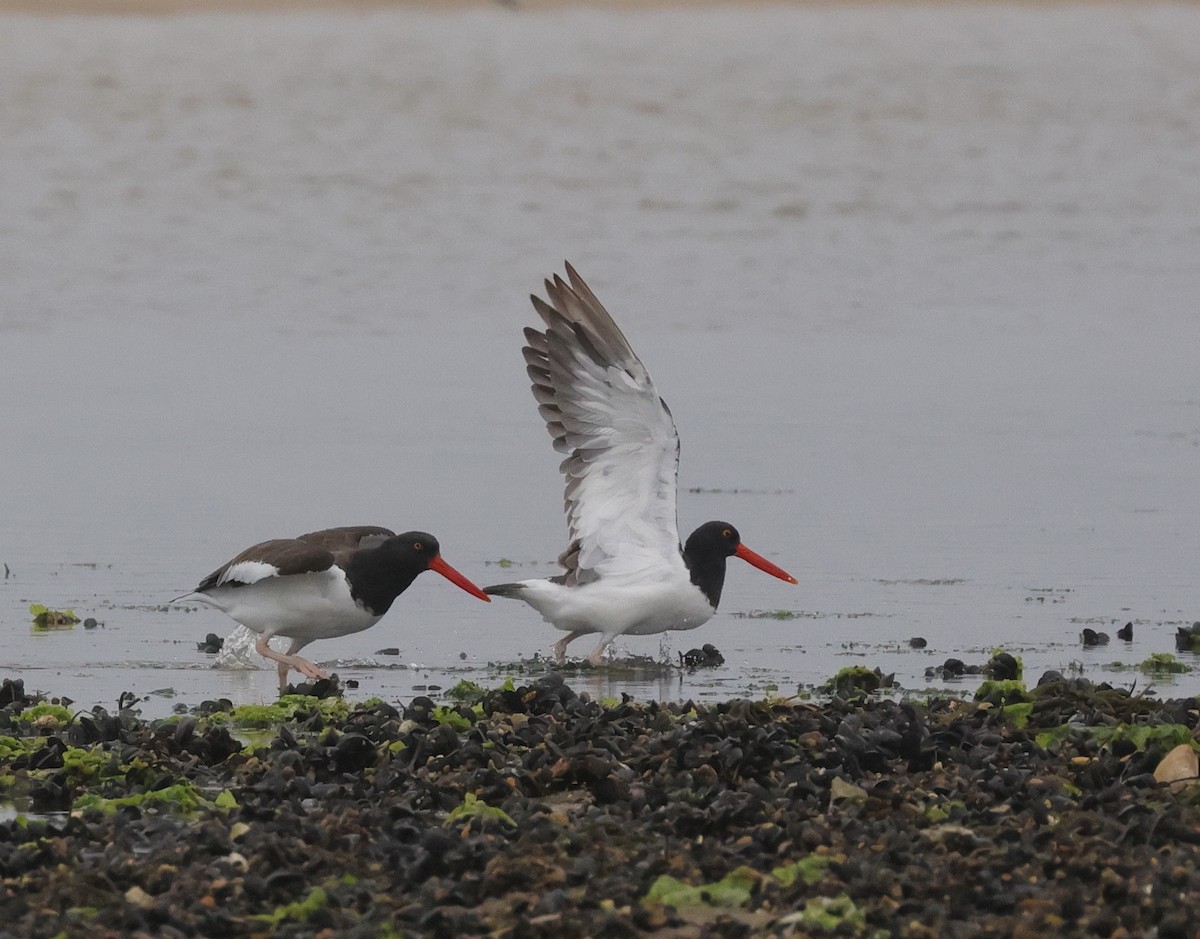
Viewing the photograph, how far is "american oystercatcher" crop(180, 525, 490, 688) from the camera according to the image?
412 inches

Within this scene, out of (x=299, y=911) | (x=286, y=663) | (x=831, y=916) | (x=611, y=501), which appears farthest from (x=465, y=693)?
(x=831, y=916)

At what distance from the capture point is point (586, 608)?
1084 cm

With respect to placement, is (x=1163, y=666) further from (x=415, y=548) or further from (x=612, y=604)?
(x=415, y=548)

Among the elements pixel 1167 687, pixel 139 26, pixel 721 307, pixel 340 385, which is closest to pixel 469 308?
pixel 721 307

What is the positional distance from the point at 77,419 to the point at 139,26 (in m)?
39.9

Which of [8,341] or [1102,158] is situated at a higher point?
[1102,158]

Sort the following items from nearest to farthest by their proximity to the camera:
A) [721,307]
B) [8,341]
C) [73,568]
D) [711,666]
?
[711,666], [73,568], [8,341], [721,307]

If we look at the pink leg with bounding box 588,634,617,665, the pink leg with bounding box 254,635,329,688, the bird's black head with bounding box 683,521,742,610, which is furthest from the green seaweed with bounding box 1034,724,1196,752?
the pink leg with bounding box 254,635,329,688

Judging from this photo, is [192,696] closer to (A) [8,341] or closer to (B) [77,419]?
(B) [77,419]

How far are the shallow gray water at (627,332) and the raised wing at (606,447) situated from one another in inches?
26.2

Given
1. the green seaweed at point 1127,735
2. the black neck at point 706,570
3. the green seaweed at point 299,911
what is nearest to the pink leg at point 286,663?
the black neck at point 706,570

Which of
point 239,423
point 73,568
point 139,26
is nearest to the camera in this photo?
point 73,568

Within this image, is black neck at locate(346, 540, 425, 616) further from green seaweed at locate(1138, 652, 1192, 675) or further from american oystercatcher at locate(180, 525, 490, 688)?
green seaweed at locate(1138, 652, 1192, 675)

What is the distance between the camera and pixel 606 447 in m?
11.1
